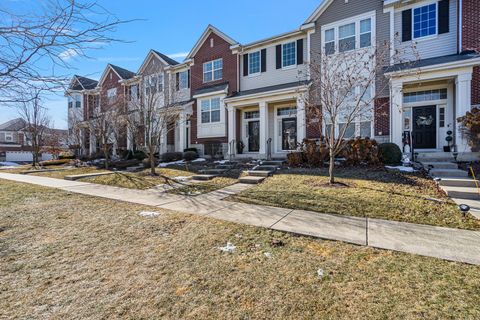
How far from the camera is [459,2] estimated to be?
10.8 metres

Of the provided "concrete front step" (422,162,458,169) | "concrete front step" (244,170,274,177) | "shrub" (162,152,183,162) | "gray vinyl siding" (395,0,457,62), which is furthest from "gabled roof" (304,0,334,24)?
"shrub" (162,152,183,162)

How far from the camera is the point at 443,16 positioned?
37.0ft

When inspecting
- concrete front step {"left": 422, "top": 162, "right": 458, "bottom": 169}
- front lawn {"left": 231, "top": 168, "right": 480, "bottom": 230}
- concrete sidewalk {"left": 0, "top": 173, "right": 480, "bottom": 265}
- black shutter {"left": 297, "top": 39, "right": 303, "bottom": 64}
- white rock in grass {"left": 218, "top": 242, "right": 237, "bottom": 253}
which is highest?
black shutter {"left": 297, "top": 39, "right": 303, "bottom": 64}

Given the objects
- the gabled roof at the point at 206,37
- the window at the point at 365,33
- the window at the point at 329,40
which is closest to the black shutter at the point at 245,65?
the gabled roof at the point at 206,37

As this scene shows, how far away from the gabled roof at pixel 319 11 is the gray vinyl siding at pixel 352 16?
165 mm

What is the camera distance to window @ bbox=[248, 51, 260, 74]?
1623cm

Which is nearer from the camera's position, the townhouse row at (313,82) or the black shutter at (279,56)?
the townhouse row at (313,82)

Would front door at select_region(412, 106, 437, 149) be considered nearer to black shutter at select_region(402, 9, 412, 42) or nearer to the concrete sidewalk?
black shutter at select_region(402, 9, 412, 42)

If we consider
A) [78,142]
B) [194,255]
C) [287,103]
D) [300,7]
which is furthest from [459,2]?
[78,142]

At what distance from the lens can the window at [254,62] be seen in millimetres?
16234

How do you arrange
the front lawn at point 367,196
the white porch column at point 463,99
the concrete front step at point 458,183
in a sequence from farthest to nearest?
the white porch column at point 463,99 → the concrete front step at point 458,183 → the front lawn at point 367,196

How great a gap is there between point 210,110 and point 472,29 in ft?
45.7

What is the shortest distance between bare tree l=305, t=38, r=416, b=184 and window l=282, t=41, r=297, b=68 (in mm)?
1723

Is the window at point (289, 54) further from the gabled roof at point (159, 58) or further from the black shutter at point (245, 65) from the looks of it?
the gabled roof at point (159, 58)
